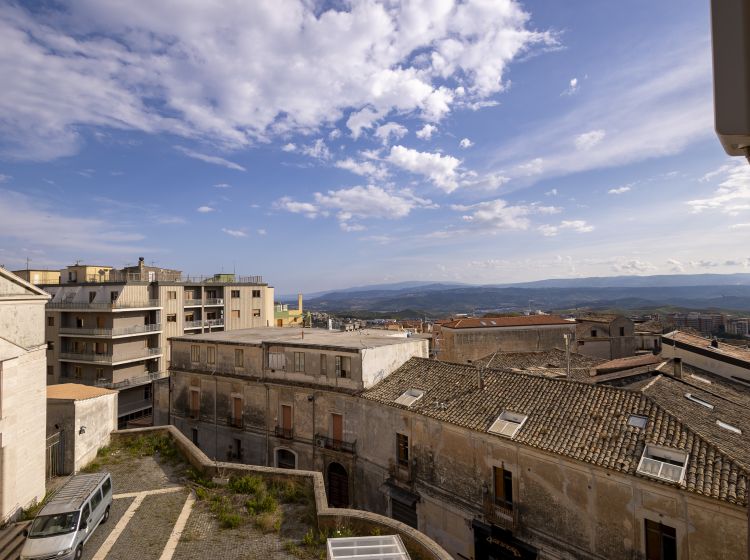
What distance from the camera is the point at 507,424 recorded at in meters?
18.2

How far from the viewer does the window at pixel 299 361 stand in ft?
88.3

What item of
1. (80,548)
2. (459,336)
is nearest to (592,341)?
(459,336)

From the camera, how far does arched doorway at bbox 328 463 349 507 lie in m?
24.5

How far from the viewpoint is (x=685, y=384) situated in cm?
2153

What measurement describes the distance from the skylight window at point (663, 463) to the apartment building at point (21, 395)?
2218cm

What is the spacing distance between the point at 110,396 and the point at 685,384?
3088 centimetres

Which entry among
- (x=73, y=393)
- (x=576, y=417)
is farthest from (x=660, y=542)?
(x=73, y=393)

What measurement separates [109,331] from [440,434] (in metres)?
36.3

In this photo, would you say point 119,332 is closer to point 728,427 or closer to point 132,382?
point 132,382

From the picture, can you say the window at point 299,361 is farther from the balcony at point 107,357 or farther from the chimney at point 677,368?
the balcony at point 107,357

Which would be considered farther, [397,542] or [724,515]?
[724,515]

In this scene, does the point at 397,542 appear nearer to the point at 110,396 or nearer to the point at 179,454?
the point at 179,454

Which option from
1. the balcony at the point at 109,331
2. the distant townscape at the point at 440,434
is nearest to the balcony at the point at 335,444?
the distant townscape at the point at 440,434

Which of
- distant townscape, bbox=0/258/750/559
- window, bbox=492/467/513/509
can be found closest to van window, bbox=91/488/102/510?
distant townscape, bbox=0/258/750/559
